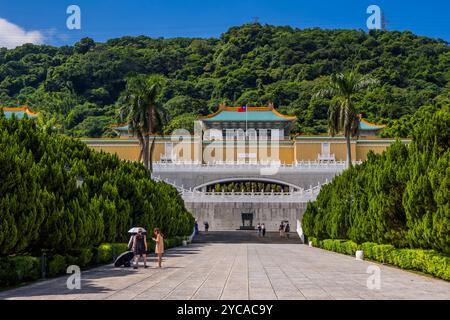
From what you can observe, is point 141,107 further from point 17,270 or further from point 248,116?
point 17,270

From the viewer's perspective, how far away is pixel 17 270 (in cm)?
1397

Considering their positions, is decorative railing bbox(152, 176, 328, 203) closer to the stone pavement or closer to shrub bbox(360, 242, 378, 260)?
shrub bbox(360, 242, 378, 260)

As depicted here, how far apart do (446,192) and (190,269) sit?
320 inches

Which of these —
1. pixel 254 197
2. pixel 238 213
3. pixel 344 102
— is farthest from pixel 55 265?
pixel 254 197

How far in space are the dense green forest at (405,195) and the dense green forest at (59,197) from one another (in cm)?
950

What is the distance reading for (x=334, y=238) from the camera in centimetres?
3011

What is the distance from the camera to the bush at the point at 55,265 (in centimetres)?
1591

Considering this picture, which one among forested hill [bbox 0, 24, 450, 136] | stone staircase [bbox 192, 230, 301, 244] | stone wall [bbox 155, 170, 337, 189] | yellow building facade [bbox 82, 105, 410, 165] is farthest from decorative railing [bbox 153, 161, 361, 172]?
forested hill [bbox 0, 24, 450, 136]

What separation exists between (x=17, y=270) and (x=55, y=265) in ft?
7.09

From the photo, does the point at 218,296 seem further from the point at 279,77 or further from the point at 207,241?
the point at 279,77

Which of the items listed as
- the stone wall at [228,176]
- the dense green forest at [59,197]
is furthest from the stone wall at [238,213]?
the dense green forest at [59,197]

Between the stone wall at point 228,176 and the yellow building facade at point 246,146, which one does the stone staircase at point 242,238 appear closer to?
the stone wall at point 228,176

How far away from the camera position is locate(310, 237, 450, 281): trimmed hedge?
15117 mm
